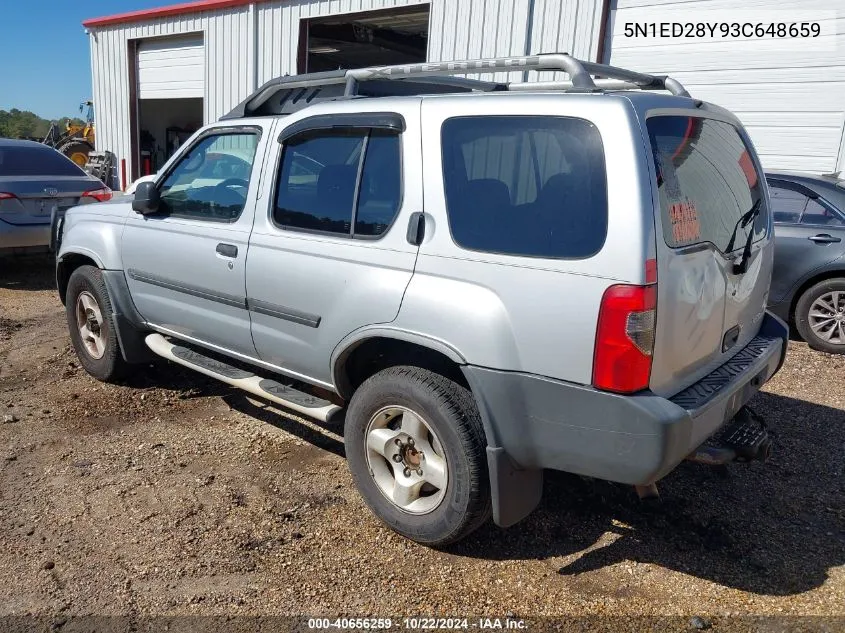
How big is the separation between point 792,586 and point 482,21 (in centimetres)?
918

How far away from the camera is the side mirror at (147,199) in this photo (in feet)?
14.7

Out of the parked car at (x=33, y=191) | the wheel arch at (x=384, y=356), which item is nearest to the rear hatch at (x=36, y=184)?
the parked car at (x=33, y=191)

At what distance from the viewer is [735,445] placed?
3.19 metres

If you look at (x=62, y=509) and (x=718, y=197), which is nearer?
(x=718, y=197)

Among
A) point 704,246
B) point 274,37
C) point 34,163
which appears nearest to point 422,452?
point 704,246

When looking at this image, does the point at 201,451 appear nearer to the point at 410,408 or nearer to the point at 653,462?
the point at 410,408

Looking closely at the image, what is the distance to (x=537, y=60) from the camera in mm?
3090

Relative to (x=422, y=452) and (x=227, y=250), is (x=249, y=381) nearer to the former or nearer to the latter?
(x=227, y=250)

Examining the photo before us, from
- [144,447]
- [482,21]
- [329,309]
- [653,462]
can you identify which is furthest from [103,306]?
[482,21]

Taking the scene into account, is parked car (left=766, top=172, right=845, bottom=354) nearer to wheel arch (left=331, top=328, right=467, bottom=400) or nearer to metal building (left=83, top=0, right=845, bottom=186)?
metal building (left=83, top=0, right=845, bottom=186)

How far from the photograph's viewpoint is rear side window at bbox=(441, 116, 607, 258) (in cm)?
267

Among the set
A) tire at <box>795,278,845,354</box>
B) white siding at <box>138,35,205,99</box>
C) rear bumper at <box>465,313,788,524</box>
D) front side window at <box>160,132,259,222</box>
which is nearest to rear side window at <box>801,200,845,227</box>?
tire at <box>795,278,845,354</box>

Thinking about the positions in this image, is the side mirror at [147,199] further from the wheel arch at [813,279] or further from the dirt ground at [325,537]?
the wheel arch at [813,279]

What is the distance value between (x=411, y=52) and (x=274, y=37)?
3566 mm
